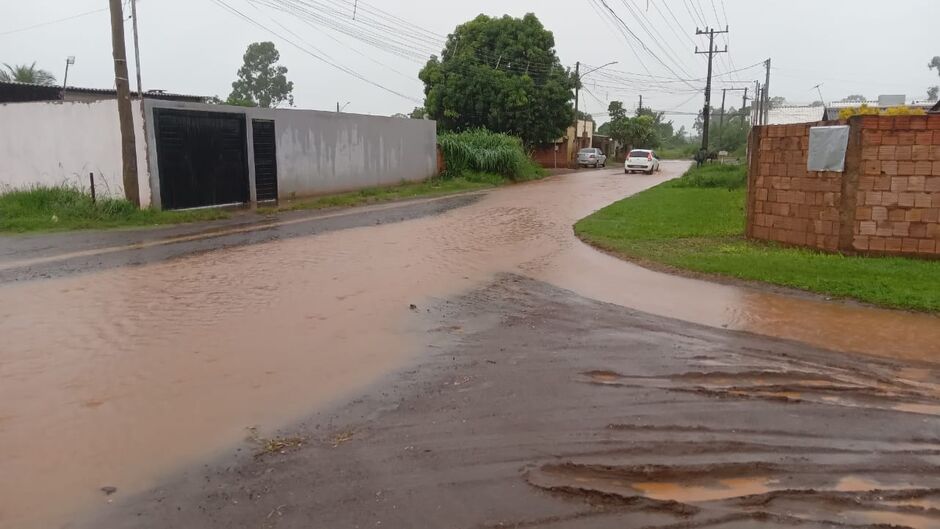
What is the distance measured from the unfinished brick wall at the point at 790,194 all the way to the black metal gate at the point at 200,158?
12.5 meters

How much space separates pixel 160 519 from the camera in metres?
3.50

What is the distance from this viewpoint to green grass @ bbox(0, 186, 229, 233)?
14.4m

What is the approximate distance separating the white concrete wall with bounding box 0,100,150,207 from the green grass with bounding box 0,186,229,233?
58 centimetres

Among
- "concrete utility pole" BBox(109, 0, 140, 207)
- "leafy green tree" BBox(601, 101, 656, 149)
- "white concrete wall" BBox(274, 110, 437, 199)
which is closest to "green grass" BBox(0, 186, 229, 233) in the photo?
"concrete utility pole" BBox(109, 0, 140, 207)

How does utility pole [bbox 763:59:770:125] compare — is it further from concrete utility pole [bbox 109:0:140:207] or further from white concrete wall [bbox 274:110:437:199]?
concrete utility pole [bbox 109:0:140:207]

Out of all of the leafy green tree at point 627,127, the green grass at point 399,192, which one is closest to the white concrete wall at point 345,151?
the green grass at point 399,192

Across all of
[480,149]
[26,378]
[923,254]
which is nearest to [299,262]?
[26,378]

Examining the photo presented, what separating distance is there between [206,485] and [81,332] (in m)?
3.90

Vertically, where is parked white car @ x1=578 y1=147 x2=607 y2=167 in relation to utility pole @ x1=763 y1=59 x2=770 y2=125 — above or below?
below

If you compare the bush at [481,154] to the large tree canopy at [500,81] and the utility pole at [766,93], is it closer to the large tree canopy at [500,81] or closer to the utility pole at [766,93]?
the large tree canopy at [500,81]

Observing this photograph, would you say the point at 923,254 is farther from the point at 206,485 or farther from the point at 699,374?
the point at 206,485

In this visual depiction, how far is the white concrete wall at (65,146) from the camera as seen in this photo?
16031 mm

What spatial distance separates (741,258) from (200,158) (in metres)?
13.0

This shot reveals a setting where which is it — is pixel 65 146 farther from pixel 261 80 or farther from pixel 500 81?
pixel 261 80
